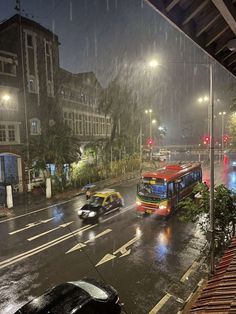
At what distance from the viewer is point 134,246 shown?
1247 centimetres

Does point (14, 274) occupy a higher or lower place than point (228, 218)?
lower

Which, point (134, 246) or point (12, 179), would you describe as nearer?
point (134, 246)

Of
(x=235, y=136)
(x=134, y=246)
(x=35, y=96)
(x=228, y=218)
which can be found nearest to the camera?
(x=228, y=218)

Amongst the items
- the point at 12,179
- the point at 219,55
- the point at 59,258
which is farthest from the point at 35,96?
the point at 219,55

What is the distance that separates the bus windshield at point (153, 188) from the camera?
15859mm

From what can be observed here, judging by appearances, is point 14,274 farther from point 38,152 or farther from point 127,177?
point 127,177

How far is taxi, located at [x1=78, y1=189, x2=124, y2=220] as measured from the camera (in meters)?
16.2

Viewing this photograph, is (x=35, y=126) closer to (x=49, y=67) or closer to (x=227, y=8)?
(x=49, y=67)

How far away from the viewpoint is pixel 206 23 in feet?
17.1

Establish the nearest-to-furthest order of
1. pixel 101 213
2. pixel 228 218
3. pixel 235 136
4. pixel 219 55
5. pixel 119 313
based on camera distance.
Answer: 1. pixel 219 55
2. pixel 119 313
3. pixel 228 218
4. pixel 101 213
5. pixel 235 136

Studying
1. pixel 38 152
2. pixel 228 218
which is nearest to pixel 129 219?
pixel 228 218

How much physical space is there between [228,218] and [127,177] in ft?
77.6

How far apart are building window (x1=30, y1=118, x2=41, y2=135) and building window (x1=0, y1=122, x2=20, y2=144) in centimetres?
186

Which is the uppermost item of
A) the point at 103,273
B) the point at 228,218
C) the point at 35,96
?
the point at 35,96
